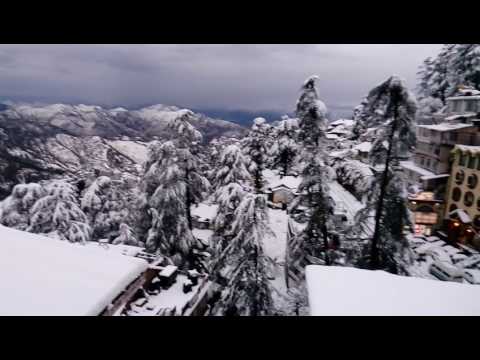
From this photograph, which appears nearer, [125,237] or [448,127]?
[125,237]

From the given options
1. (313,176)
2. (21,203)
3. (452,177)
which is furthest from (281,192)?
(21,203)

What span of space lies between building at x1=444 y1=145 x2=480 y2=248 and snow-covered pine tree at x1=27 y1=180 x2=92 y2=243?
15705 millimetres

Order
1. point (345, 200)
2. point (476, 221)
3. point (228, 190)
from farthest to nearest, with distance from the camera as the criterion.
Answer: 1. point (345, 200)
2. point (476, 221)
3. point (228, 190)

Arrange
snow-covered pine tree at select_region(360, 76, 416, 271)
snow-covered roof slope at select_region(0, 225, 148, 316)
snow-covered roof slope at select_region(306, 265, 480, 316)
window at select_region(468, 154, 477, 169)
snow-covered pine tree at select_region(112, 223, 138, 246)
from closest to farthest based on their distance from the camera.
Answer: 1. snow-covered roof slope at select_region(306, 265, 480, 316)
2. snow-covered roof slope at select_region(0, 225, 148, 316)
3. snow-covered pine tree at select_region(360, 76, 416, 271)
4. snow-covered pine tree at select_region(112, 223, 138, 246)
5. window at select_region(468, 154, 477, 169)

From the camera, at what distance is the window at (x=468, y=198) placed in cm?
1329

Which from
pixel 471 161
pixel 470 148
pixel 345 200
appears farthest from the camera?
pixel 345 200

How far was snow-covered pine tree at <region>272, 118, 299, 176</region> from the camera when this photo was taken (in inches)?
906

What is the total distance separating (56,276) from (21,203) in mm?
10083

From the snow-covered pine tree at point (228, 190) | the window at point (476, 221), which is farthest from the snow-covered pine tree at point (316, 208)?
the window at point (476, 221)

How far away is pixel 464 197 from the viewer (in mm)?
13688

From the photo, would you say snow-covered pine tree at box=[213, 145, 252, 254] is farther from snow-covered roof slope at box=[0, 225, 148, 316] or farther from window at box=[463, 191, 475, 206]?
window at box=[463, 191, 475, 206]

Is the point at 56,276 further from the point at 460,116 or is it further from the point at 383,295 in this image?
the point at 460,116

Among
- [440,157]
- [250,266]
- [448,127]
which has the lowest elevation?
[250,266]

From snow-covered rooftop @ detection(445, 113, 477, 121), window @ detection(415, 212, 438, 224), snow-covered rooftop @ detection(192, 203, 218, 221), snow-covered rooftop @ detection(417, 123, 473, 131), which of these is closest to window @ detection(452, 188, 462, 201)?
window @ detection(415, 212, 438, 224)
